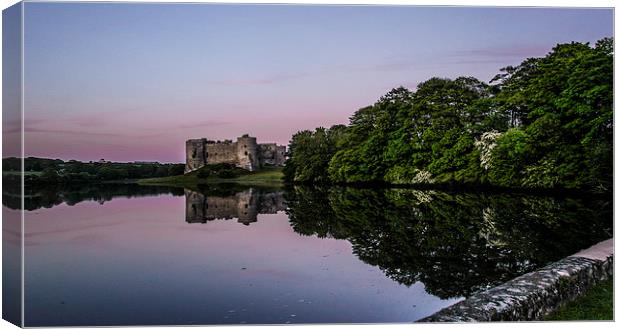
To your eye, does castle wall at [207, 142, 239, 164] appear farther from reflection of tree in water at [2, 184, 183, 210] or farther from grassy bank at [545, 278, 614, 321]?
grassy bank at [545, 278, 614, 321]

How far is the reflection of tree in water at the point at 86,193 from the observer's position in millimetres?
7219

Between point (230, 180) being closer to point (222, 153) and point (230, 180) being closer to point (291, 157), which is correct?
point (222, 153)

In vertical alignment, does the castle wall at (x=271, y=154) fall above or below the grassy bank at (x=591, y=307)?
above

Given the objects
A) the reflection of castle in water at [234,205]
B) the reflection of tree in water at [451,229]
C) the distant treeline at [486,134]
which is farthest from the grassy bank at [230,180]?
the reflection of tree in water at [451,229]

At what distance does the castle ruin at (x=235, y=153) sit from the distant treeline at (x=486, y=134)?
0.30m

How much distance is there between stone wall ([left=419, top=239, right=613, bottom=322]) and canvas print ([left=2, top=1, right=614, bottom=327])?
27 millimetres

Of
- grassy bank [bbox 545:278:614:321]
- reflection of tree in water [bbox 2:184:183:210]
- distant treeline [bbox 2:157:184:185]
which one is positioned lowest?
grassy bank [bbox 545:278:614:321]

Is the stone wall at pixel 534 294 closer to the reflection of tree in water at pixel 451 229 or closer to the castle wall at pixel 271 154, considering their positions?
the reflection of tree in water at pixel 451 229

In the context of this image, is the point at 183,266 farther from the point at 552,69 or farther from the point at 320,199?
the point at 552,69

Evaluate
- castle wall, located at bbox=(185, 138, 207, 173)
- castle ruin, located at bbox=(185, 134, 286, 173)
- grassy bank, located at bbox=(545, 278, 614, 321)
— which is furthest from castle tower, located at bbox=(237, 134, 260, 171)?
grassy bank, located at bbox=(545, 278, 614, 321)

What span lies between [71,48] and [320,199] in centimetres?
528

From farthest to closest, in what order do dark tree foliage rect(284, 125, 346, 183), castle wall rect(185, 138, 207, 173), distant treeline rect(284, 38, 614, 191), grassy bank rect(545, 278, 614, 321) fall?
distant treeline rect(284, 38, 614, 191) → dark tree foliage rect(284, 125, 346, 183) → castle wall rect(185, 138, 207, 173) → grassy bank rect(545, 278, 614, 321)

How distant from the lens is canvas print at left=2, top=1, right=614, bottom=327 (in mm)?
6668

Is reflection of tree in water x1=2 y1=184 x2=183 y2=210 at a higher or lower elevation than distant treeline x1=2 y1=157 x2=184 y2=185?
lower
